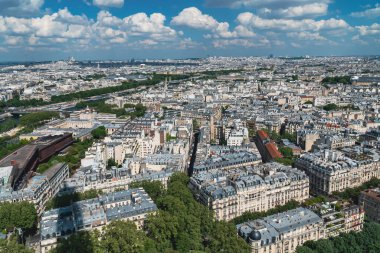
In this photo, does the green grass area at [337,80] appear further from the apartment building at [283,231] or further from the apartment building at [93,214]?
the apartment building at [93,214]

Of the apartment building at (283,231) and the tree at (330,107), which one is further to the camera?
the tree at (330,107)

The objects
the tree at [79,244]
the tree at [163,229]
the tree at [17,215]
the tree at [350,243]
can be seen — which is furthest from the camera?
the tree at [17,215]

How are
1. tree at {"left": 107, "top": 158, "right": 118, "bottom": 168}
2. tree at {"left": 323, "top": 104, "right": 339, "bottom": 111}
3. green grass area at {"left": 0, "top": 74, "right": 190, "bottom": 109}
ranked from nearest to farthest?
tree at {"left": 107, "top": 158, "right": 118, "bottom": 168}, tree at {"left": 323, "top": 104, "right": 339, "bottom": 111}, green grass area at {"left": 0, "top": 74, "right": 190, "bottom": 109}

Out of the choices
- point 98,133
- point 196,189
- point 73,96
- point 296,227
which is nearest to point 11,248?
point 196,189

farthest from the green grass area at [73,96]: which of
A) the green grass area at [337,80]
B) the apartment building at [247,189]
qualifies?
the apartment building at [247,189]

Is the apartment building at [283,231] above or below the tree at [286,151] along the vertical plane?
below

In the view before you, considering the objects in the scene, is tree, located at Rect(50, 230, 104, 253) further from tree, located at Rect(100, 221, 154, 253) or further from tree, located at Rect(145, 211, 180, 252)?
tree, located at Rect(145, 211, 180, 252)

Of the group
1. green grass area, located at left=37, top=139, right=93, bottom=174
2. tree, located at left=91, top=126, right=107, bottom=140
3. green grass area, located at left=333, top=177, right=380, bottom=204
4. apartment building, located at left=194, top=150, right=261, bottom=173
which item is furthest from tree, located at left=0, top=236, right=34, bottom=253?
tree, located at left=91, top=126, right=107, bottom=140

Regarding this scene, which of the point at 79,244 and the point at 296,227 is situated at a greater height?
the point at 79,244

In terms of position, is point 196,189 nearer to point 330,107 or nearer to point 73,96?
point 330,107

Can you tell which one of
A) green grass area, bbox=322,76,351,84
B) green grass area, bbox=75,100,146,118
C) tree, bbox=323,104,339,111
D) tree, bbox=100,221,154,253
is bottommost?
tree, bbox=100,221,154,253

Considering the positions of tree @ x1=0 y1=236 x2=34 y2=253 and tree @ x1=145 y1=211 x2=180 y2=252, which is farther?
tree @ x1=145 y1=211 x2=180 y2=252

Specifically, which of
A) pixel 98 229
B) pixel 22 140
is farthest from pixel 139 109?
pixel 98 229

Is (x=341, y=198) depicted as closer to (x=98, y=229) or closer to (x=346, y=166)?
(x=346, y=166)
